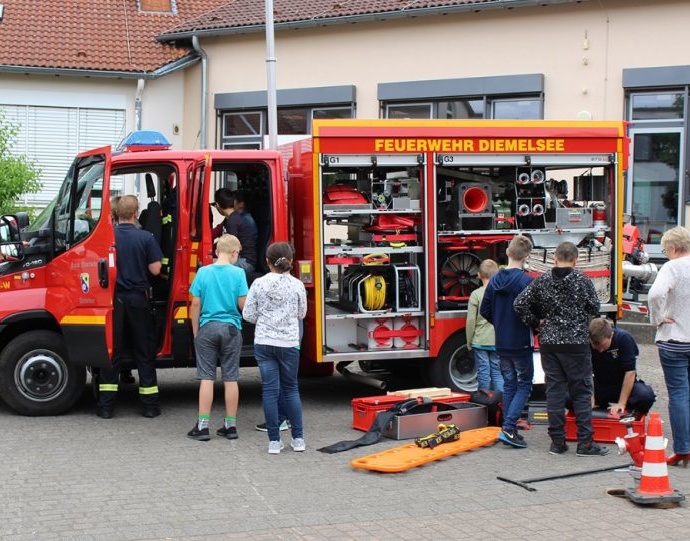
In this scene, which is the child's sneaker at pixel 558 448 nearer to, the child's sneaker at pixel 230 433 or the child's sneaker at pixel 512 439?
the child's sneaker at pixel 512 439

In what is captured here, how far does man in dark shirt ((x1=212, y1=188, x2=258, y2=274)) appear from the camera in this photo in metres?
9.64

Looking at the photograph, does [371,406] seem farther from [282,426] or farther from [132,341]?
[132,341]

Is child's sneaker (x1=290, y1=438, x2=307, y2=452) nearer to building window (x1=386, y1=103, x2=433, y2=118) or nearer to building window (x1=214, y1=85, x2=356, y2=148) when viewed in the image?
building window (x1=386, y1=103, x2=433, y2=118)

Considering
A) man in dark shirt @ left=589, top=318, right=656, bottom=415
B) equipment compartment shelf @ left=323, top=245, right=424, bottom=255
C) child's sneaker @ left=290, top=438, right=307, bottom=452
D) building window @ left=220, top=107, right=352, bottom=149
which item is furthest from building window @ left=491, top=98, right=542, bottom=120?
child's sneaker @ left=290, top=438, right=307, bottom=452

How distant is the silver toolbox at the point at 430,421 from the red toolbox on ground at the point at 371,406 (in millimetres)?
152

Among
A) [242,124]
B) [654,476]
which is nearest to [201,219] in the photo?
[654,476]

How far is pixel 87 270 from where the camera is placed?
899cm

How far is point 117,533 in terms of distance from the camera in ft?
19.4

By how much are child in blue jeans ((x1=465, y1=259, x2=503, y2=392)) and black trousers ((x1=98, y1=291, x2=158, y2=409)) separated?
9.50 ft

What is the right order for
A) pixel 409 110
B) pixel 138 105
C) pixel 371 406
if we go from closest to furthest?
pixel 371 406, pixel 409 110, pixel 138 105

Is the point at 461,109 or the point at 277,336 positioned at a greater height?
the point at 461,109

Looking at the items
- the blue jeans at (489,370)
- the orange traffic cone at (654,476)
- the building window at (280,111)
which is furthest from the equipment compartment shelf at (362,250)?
the building window at (280,111)

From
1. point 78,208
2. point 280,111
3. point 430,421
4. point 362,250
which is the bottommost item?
point 430,421

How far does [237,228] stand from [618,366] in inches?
143
